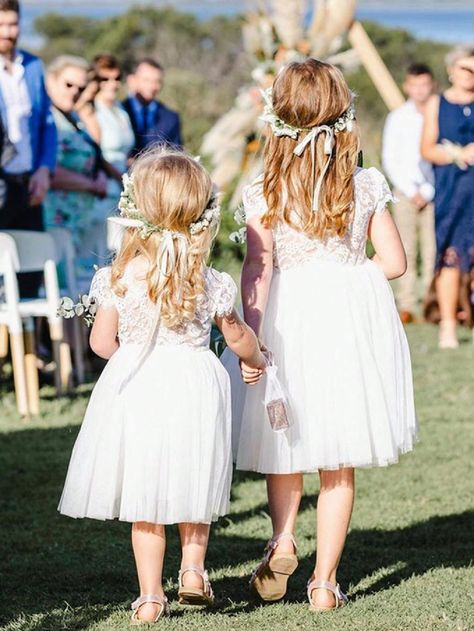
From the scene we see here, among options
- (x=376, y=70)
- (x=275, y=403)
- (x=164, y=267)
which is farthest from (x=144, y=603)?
(x=376, y=70)

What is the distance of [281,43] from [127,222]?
9.32m

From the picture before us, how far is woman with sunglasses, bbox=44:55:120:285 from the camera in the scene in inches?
358

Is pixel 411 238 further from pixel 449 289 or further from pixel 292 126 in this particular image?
pixel 292 126

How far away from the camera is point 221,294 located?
4.00 m

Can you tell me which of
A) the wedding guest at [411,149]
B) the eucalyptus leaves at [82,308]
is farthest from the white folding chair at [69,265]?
the eucalyptus leaves at [82,308]

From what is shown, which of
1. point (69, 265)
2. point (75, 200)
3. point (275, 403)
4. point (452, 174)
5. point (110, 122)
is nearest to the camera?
point (275, 403)

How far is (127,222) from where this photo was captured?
395 cm

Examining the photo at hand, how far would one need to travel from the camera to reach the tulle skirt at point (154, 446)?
12.8ft

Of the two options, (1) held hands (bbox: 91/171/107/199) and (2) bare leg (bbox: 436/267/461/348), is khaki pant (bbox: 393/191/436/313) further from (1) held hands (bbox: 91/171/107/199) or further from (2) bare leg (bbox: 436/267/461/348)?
(1) held hands (bbox: 91/171/107/199)

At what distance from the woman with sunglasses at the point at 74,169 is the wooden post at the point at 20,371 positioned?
140 cm

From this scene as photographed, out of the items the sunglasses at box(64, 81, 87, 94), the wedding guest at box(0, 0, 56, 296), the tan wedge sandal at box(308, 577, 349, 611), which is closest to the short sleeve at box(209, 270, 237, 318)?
the tan wedge sandal at box(308, 577, 349, 611)

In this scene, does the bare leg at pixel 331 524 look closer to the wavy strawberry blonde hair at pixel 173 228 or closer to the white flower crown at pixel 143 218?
the wavy strawberry blonde hair at pixel 173 228

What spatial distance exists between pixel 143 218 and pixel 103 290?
26 cm

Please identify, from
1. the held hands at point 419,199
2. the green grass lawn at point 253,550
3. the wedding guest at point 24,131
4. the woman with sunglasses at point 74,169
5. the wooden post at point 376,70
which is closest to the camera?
the green grass lawn at point 253,550
